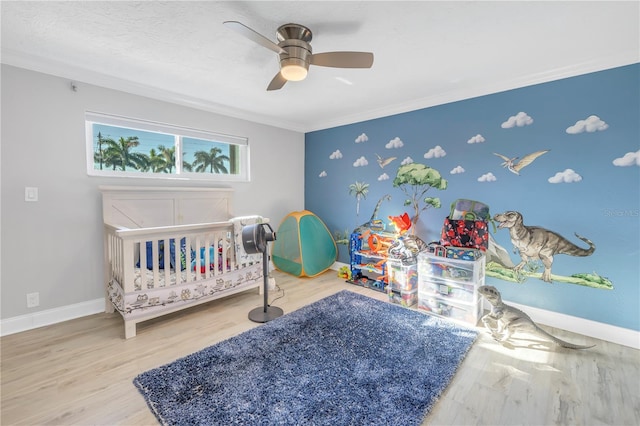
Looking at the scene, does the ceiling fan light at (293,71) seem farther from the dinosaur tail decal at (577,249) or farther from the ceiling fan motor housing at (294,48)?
the dinosaur tail decal at (577,249)

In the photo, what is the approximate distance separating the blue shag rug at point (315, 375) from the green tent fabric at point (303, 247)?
126cm

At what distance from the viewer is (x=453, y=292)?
8.25ft

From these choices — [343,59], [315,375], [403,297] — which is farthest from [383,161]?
[315,375]

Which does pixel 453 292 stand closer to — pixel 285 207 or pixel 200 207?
pixel 285 207

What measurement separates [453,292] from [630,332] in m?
1.24

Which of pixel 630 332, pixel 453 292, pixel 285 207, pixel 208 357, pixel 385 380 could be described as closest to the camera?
pixel 385 380

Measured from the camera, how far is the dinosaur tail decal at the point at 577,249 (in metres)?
2.23

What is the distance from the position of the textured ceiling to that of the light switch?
0.98 metres

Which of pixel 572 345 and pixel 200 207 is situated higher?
pixel 200 207

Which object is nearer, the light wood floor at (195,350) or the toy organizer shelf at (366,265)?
the light wood floor at (195,350)

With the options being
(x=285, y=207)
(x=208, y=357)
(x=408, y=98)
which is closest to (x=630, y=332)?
(x=408, y=98)

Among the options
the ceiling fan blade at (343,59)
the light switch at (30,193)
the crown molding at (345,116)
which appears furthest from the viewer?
the light switch at (30,193)

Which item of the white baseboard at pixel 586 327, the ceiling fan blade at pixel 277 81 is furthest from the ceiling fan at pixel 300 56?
the white baseboard at pixel 586 327

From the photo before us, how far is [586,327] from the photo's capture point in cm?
226
